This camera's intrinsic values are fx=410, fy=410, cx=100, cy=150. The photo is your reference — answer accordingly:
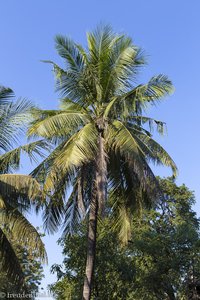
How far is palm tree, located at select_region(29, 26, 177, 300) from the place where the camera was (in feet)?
38.8

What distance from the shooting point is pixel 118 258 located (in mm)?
24391

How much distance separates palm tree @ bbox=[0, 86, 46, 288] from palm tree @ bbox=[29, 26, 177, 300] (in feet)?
1.75

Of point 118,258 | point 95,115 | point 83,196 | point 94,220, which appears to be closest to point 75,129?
point 95,115

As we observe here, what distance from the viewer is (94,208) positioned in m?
12.2

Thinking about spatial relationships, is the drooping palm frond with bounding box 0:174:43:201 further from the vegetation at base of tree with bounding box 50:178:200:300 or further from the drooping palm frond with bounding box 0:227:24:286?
the vegetation at base of tree with bounding box 50:178:200:300

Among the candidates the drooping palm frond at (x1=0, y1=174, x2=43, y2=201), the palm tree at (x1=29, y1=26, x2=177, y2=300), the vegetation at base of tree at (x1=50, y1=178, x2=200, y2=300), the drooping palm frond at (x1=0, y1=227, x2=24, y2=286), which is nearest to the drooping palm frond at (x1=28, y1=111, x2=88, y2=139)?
the palm tree at (x1=29, y1=26, x2=177, y2=300)

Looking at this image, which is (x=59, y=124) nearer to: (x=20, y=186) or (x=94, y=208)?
(x=20, y=186)

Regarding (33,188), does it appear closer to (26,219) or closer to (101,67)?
(26,219)

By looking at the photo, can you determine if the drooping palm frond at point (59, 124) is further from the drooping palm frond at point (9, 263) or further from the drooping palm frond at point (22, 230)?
the drooping palm frond at point (9, 263)

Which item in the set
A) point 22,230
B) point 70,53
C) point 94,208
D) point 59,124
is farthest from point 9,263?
point 70,53

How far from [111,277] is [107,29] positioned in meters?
15.3

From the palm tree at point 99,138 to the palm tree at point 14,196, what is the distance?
1.75 ft

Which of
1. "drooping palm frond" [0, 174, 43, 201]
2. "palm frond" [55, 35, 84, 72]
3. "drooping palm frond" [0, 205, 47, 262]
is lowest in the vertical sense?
"drooping palm frond" [0, 205, 47, 262]

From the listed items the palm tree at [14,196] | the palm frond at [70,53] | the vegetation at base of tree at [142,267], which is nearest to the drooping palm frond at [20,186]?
the palm tree at [14,196]
